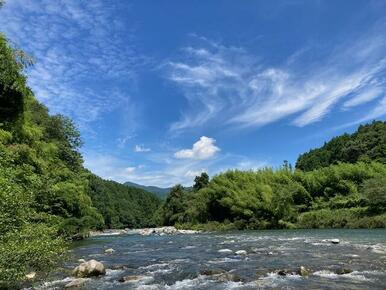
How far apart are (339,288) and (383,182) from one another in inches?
1348

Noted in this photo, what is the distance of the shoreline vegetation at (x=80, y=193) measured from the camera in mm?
10656

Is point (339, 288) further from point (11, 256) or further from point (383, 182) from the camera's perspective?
point (383, 182)

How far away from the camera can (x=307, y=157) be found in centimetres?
10900

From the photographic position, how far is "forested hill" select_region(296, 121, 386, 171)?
75250 mm

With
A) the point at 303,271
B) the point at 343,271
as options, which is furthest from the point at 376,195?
the point at 303,271

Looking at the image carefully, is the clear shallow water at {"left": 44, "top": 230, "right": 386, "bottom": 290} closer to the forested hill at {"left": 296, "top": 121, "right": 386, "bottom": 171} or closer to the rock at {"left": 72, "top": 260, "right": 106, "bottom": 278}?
the rock at {"left": 72, "top": 260, "right": 106, "bottom": 278}

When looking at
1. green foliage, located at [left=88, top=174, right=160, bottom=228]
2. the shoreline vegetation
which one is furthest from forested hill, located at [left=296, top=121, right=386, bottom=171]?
green foliage, located at [left=88, top=174, right=160, bottom=228]

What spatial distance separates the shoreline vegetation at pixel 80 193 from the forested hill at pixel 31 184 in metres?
0.03

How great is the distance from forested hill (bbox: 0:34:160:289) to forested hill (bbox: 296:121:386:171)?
52.2 metres

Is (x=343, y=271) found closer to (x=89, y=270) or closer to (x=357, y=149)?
(x=89, y=270)

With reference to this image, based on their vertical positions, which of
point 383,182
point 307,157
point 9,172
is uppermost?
point 307,157

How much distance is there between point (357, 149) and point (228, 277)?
239 feet

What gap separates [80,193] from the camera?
1406 inches

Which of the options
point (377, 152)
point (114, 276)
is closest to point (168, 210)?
point (377, 152)
